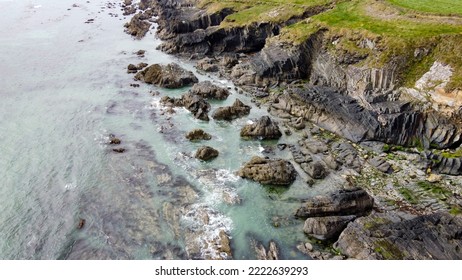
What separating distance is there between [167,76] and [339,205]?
124 feet

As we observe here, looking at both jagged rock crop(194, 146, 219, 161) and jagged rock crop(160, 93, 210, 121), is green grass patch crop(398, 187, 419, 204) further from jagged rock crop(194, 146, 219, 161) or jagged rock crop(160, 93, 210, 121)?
jagged rock crop(160, 93, 210, 121)

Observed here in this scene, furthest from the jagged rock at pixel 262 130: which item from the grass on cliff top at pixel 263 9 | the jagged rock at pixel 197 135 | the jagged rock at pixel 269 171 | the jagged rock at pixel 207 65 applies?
the grass on cliff top at pixel 263 9

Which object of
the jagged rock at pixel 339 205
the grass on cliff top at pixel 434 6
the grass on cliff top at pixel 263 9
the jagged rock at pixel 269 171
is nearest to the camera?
the jagged rock at pixel 339 205

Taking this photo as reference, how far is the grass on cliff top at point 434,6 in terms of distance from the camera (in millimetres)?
52781

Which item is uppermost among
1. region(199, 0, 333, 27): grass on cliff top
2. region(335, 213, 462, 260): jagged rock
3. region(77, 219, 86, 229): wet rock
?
region(199, 0, 333, 27): grass on cliff top

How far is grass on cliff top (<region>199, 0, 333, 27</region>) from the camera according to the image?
7139cm

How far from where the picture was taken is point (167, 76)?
5997 centimetres

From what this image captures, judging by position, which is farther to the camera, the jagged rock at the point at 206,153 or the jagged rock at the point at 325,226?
the jagged rock at the point at 206,153

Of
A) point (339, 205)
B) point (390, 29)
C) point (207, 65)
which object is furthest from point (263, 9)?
point (339, 205)

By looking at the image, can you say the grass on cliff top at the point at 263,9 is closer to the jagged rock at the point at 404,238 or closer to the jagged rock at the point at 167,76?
the jagged rock at the point at 167,76

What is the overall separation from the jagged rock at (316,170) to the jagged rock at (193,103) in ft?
54.8

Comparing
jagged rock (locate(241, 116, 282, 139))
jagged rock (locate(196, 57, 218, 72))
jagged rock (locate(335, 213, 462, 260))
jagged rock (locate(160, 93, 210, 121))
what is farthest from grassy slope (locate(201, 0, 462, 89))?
jagged rock (locate(160, 93, 210, 121))

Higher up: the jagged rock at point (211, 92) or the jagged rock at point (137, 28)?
the jagged rock at point (137, 28)

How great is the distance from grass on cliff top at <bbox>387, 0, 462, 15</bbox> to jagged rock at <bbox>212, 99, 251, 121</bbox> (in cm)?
3135
